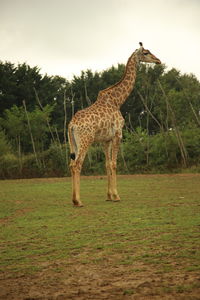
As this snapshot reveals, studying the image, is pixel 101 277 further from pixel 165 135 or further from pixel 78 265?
pixel 165 135

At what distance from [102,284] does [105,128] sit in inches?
260

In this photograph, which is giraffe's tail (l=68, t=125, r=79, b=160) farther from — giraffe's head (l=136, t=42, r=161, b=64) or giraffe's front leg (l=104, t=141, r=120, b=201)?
giraffe's head (l=136, t=42, r=161, b=64)

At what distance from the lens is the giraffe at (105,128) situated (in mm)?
9758

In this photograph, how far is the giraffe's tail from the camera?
977 cm

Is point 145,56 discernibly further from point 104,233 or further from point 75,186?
point 104,233

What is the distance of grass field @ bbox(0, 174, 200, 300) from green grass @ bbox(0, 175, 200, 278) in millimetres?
10

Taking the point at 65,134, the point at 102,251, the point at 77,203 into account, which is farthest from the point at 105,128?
the point at 65,134

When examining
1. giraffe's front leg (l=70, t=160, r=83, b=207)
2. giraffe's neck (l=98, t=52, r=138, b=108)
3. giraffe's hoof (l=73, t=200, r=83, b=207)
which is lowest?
giraffe's hoof (l=73, t=200, r=83, b=207)

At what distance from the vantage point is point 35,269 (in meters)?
4.60

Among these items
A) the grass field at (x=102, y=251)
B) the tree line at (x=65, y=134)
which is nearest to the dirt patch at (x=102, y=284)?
the grass field at (x=102, y=251)

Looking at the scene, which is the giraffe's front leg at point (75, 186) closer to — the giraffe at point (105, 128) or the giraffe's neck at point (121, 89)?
the giraffe at point (105, 128)

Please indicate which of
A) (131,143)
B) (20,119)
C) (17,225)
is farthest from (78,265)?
(20,119)

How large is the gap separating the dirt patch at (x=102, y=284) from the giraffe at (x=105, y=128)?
198 inches

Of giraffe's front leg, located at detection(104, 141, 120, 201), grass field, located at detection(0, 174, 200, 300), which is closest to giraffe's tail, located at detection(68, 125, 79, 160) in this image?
giraffe's front leg, located at detection(104, 141, 120, 201)
